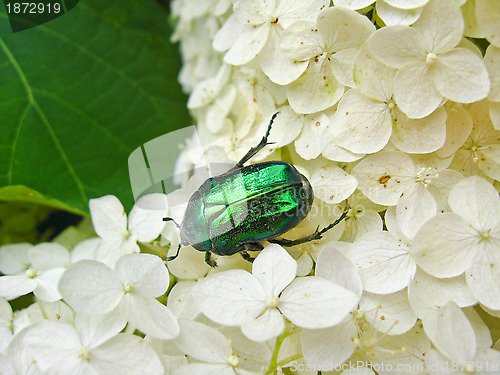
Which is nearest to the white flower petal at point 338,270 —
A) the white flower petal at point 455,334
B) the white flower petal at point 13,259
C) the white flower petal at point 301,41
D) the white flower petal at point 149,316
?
the white flower petal at point 455,334

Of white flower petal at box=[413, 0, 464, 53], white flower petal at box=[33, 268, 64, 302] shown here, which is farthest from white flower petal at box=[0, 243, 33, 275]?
white flower petal at box=[413, 0, 464, 53]

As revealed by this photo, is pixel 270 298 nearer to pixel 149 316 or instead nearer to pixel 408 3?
pixel 149 316

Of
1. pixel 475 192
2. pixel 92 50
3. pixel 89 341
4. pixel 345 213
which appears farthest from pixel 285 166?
pixel 92 50

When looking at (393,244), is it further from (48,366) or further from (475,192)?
(48,366)

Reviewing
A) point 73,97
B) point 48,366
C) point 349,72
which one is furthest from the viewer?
point 73,97

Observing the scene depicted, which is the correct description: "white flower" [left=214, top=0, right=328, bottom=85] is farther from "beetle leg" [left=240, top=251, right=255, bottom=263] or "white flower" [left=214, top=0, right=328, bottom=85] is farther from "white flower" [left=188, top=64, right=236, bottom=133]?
"beetle leg" [left=240, top=251, right=255, bottom=263]

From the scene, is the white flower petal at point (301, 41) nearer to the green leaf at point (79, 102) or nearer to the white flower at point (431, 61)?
the white flower at point (431, 61)
